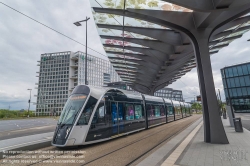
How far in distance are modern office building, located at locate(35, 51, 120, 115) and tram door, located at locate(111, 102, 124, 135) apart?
7637 centimetres

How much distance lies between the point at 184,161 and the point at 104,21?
39.9 ft

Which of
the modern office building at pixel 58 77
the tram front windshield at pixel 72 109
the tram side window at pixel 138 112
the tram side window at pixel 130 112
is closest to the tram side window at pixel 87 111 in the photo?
the tram front windshield at pixel 72 109

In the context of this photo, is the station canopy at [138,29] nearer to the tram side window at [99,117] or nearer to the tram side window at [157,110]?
the tram side window at [157,110]

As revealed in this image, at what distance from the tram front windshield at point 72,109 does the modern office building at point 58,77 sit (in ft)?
254

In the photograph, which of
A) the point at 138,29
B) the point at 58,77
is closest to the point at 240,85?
the point at 138,29

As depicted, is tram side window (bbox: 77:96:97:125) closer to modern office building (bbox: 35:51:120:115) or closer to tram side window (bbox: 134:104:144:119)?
tram side window (bbox: 134:104:144:119)

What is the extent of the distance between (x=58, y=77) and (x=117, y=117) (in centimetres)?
8672

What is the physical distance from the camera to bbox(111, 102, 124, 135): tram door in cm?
973

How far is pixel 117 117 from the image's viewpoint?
399 inches

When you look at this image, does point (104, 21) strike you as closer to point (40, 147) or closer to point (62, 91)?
point (40, 147)

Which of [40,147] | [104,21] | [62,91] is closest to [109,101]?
[40,147]

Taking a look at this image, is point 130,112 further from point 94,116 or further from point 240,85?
point 240,85

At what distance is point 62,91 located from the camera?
85.6 m

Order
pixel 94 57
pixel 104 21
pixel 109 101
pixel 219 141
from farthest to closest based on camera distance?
pixel 94 57, pixel 104 21, pixel 109 101, pixel 219 141
